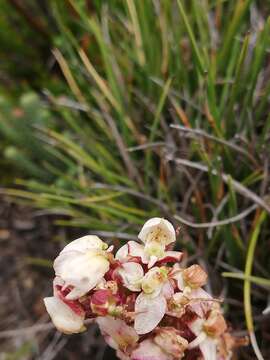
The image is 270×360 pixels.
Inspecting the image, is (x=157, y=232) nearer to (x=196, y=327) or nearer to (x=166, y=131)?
(x=196, y=327)

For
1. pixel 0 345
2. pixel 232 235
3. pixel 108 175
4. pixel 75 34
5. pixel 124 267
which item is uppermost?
pixel 75 34

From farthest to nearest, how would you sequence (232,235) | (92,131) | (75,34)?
(75,34)
(92,131)
(232,235)

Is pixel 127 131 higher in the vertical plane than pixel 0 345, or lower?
higher

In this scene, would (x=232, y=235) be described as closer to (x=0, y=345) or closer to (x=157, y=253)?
(x=157, y=253)

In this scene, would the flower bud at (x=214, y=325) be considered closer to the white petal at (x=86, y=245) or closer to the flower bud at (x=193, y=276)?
the flower bud at (x=193, y=276)

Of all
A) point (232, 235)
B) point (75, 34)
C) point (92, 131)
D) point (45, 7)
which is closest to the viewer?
point (232, 235)

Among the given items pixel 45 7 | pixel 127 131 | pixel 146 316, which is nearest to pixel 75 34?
pixel 45 7

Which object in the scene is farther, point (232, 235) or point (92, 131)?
point (92, 131)

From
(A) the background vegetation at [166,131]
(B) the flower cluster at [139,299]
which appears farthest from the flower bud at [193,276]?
(A) the background vegetation at [166,131]

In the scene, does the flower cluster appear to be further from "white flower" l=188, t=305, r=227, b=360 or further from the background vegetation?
the background vegetation
